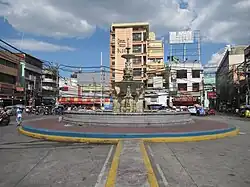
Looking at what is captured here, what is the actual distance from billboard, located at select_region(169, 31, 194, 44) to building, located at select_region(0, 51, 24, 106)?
35133 millimetres

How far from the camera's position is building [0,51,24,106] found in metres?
46.6

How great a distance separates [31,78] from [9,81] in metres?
11.0

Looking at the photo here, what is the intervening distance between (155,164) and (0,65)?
46.3 m

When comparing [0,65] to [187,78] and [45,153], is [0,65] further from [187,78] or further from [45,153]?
[45,153]

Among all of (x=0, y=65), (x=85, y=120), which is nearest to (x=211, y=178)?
(x=85, y=120)

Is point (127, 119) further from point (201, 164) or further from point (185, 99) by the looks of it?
point (185, 99)

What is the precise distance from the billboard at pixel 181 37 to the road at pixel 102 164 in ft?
175

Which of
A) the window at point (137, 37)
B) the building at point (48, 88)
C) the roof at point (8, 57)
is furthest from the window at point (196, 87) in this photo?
the roof at point (8, 57)

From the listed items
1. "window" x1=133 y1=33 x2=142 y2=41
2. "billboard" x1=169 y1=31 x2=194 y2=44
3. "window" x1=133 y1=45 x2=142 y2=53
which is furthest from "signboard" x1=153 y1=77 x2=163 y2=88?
"window" x1=133 y1=33 x2=142 y2=41

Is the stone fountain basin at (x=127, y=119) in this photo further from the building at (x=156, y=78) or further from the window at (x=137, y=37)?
the window at (x=137, y=37)

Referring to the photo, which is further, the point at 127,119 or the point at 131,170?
the point at 127,119

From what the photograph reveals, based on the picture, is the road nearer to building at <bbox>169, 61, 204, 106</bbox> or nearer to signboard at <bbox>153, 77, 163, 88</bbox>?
building at <bbox>169, 61, 204, 106</bbox>

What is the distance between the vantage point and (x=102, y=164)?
697cm

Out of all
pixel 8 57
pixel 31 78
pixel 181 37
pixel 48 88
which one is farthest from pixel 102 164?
pixel 48 88
